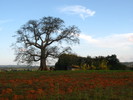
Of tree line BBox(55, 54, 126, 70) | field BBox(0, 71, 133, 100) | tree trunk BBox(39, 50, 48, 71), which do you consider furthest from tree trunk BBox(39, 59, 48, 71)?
field BBox(0, 71, 133, 100)

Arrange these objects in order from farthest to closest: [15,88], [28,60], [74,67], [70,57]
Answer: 1. [74,67]
2. [70,57]
3. [28,60]
4. [15,88]

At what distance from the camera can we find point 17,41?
39438 mm

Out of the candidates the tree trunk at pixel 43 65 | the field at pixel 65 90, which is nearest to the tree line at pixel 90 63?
the tree trunk at pixel 43 65

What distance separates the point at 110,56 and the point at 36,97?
43102 millimetres

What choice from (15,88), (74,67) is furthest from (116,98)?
(74,67)

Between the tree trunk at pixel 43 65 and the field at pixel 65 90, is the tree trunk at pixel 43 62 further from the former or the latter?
the field at pixel 65 90

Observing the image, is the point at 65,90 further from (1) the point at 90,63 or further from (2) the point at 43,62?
(1) the point at 90,63

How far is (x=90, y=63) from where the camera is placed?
4956cm

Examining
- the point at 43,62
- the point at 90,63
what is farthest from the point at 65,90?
the point at 90,63

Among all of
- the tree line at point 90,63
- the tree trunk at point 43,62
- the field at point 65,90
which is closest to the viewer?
the field at point 65,90

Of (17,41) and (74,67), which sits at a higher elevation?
(17,41)

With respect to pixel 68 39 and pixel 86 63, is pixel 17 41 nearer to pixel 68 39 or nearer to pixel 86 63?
pixel 68 39

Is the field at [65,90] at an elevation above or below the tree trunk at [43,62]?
below

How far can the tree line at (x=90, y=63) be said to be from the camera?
45094 millimetres
